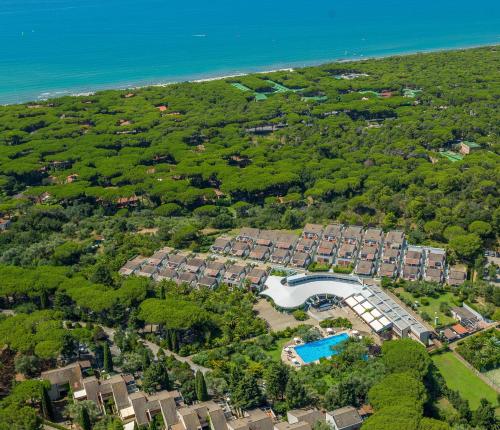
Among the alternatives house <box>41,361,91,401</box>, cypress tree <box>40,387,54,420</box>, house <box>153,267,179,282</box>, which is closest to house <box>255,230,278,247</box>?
house <box>153,267,179,282</box>

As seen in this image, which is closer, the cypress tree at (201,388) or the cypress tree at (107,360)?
the cypress tree at (201,388)

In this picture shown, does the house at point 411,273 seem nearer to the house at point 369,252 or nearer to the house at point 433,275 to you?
the house at point 433,275

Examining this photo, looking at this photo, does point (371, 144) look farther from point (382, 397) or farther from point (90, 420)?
point (90, 420)

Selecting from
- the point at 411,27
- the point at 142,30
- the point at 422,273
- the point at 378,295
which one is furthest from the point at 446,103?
the point at 142,30

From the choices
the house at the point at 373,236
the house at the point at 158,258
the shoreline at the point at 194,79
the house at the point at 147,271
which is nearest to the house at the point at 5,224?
the house at the point at 158,258

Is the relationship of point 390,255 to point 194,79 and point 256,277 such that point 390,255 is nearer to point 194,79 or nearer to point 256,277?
point 256,277

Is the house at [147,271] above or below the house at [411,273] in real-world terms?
above
